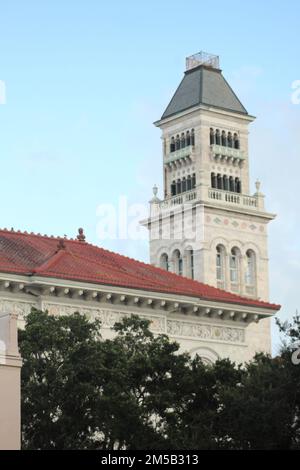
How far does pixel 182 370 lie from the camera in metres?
48.5

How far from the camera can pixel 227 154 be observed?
115188 mm

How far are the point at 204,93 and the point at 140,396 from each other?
68922 mm

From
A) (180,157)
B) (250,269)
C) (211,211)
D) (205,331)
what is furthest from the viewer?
(180,157)

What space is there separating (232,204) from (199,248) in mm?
5023

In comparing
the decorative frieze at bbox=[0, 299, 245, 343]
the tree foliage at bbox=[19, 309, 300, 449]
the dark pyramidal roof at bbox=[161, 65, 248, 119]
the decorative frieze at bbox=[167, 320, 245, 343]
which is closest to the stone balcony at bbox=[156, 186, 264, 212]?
the dark pyramidal roof at bbox=[161, 65, 248, 119]

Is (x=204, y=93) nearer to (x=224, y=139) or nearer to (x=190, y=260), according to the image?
(x=224, y=139)

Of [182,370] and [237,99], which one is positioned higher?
[237,99]

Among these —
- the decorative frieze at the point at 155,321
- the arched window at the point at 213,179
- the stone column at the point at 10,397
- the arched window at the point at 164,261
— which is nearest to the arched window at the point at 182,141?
the arched window at the point at 213,179

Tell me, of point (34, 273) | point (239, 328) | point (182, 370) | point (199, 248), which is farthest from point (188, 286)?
point (199, 248)

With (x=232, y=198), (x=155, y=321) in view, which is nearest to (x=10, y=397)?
(x=155, y=321)

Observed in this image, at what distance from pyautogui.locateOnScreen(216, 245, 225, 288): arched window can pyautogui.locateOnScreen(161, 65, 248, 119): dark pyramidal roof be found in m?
11.5

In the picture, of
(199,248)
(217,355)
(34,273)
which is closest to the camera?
(34,273)
